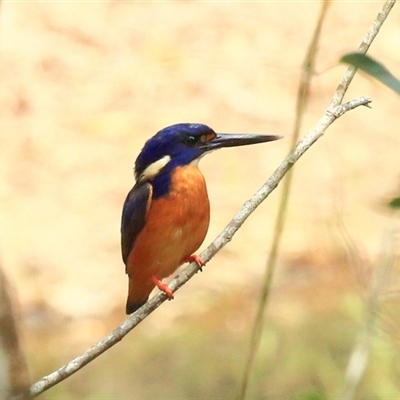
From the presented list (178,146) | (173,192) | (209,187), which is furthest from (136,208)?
(209,187)

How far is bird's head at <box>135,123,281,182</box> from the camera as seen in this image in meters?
2.54

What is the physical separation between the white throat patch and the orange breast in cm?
4

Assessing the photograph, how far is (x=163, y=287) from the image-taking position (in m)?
2.45

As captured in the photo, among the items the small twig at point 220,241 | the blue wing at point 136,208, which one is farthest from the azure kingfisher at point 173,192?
the small twig at point 220,241

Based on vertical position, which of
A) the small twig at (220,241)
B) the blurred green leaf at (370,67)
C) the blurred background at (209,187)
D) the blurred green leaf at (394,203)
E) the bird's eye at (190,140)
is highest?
the blurred background at (209,187)

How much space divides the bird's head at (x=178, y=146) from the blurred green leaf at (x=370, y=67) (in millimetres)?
1433

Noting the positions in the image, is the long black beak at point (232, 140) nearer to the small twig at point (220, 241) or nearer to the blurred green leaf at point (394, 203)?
the small twig at point (220, 241)

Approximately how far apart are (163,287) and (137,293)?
48 centimetres

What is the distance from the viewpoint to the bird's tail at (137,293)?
9.36 ft

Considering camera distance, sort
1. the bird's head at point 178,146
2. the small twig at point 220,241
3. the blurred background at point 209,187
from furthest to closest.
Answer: the blurred background at point 209,187
the bird's head at point 178,146
the small twig at point 220,241

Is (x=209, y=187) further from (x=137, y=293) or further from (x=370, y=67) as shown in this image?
(x=370, y=67)

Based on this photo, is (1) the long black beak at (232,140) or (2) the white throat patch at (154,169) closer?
(1) the long black beak at (232,140)

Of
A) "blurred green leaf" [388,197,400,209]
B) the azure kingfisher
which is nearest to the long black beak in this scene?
the azure kingfisher

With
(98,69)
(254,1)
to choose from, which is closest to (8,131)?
(98,69)
